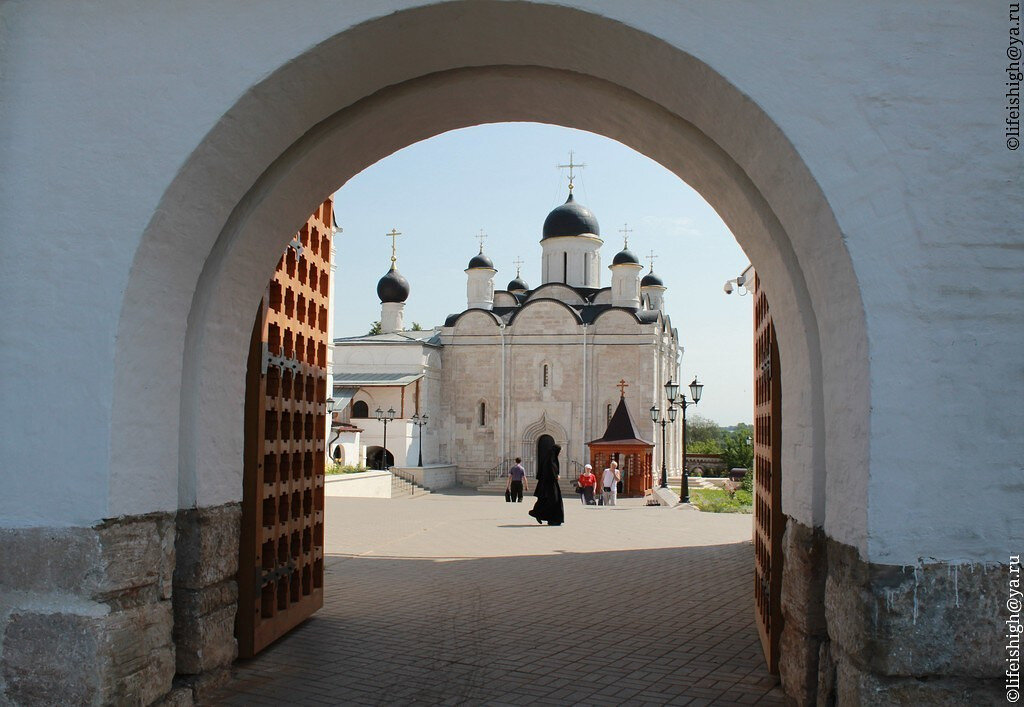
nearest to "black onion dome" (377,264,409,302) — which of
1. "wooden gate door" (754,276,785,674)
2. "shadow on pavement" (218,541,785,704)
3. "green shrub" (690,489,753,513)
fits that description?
"green shrub" (690,489,753,513)

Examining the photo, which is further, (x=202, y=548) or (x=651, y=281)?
(x=651, y=281)

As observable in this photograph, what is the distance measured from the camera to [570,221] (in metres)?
41.7

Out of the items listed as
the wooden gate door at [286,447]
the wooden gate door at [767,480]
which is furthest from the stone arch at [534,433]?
the wooden gate door at [767,480]

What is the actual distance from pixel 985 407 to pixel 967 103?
1.22m

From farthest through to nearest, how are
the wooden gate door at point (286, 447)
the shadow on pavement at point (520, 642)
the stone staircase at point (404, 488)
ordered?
1. the stone staircase at point (404, 488)
2. the wooden gate door at point (286, 447)
3. the shadow on pavement at point (520, 642)

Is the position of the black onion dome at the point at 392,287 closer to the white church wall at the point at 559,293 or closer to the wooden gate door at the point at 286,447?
the white church wall at the point at 559,293

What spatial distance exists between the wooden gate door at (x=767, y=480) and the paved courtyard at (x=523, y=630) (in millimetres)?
339

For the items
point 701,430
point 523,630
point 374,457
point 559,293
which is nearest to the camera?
point 523,630

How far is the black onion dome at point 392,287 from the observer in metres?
44.3

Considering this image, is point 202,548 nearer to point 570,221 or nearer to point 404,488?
point 404,488

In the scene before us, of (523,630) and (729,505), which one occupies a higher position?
(523,630)

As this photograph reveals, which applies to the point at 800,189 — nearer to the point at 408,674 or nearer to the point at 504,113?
the point at 504,113

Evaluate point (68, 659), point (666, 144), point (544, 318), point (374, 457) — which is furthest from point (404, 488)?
point (68, 659)

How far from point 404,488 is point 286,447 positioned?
79.7 feet
